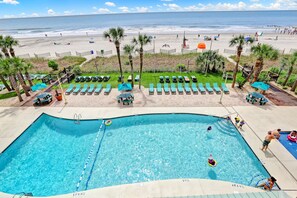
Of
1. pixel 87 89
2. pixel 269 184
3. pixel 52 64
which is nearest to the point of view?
pixel 269 184

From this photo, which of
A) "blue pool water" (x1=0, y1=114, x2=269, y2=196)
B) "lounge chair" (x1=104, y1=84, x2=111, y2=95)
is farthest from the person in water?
"lounge chair" (x1=104, y1=84, x2=111, y2=95)

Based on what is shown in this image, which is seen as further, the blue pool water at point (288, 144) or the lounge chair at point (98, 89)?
the lounge chair at point (98, 89)

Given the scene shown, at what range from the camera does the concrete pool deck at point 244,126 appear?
9.01 m

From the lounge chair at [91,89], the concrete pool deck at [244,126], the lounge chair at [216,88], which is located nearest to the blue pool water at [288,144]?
the concrete pool deck at [244,126]

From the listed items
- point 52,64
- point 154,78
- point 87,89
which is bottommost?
point 87,89

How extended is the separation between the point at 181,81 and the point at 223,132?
33.1 feet

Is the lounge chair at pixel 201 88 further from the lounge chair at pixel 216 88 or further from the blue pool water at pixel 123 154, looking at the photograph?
the blue pool water at pixel 123 154

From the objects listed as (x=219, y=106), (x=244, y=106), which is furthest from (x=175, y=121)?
(x=244, y=106)

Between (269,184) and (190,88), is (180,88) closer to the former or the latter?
(190,88)

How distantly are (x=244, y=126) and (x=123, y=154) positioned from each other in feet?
32.2

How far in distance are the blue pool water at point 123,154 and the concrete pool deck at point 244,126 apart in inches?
22.2

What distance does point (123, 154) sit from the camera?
38.5 feet

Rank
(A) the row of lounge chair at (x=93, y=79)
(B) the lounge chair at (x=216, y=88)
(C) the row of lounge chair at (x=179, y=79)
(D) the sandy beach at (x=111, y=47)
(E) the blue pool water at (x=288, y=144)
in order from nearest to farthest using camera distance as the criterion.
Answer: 1. (E) the blue pool water at (x=288, y=144)
2. (B) the lounge chair at (x=216, y=88)
3. (C) the row of lounge chair at (x=179, y=79)
4. (A) the row of lounge chair at (x=93, y=79)
5. (D) the sandy beach at (x=111, y=47)

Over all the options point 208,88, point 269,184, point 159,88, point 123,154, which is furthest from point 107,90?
point 269,184
